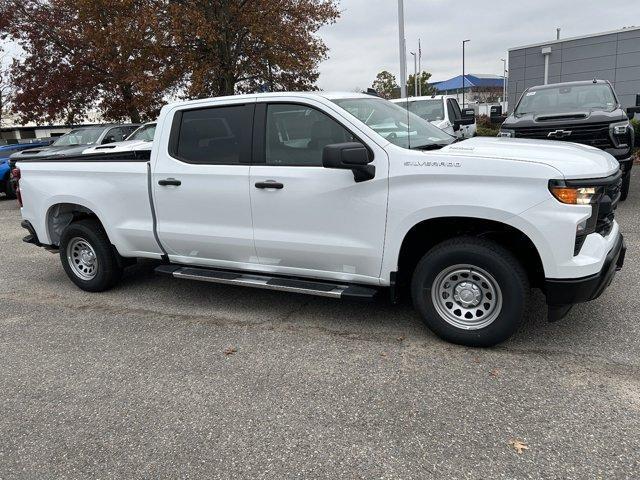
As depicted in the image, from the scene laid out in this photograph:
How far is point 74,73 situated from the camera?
67.5ft

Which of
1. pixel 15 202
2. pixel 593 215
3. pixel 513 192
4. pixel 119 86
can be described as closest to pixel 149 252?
pixel 513 192

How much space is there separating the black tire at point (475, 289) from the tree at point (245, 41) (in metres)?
13.3

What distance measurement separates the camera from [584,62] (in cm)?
2902

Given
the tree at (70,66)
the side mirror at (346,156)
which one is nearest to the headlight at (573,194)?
the side mirror at (346,156)

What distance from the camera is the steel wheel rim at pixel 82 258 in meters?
5.77

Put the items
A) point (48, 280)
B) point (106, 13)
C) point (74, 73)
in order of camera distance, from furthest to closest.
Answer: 1. point (74, 73)
2. point (106, 13)
3. point (48, 280)

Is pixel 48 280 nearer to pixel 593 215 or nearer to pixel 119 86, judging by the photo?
→ pixel 593 215

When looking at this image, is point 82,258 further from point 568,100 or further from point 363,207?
point 568,100

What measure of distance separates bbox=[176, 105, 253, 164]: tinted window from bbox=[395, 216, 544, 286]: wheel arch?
1528 millimetres

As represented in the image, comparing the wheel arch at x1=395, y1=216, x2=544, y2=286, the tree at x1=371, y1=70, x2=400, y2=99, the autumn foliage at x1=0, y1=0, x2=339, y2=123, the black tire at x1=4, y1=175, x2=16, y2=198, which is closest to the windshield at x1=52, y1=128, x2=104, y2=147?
the black tire at x1=4, y1=175, x2=16, y2=198

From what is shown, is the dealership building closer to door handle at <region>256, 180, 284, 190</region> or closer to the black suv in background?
the black suv in background

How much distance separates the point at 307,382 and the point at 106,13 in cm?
1731

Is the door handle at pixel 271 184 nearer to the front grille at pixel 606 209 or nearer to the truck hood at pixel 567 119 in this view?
the front grille at pixel 606 209

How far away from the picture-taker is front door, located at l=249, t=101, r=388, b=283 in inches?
160
